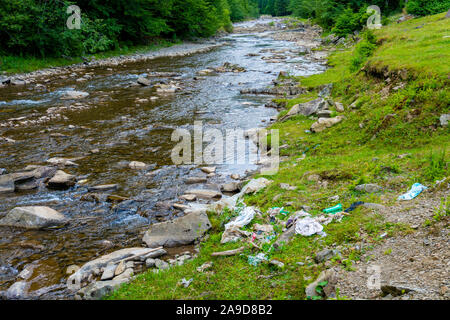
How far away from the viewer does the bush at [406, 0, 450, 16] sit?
29.8 m

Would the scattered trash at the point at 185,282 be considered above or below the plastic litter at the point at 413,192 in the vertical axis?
below

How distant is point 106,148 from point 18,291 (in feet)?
26.0

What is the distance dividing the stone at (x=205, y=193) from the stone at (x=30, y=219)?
11.3ft

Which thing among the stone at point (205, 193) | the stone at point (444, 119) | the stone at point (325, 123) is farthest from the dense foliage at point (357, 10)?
the stone at point (205, 193)

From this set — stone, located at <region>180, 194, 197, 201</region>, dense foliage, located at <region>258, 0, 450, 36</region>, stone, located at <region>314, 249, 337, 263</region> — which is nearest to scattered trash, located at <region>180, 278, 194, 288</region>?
stone, located at <region>314, 249, 337, 263</region>

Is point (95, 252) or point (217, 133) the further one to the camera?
point (217, 133)

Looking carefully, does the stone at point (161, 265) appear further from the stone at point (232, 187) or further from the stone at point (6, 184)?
the stone at point (6, 184)

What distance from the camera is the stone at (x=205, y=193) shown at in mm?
9625

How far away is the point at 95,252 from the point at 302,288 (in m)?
4.47

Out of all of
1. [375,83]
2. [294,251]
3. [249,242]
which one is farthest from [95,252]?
[375,83]

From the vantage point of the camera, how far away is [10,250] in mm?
7113

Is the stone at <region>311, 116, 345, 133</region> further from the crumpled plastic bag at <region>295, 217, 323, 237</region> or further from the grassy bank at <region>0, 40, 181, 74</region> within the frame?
the grassy bank at <region>0, 40, 181, 74</region>
